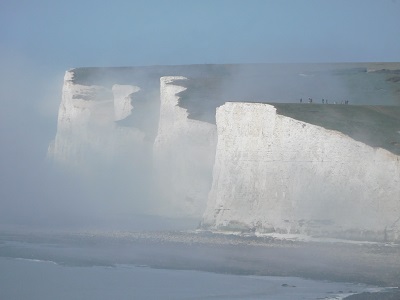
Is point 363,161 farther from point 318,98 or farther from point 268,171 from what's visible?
point 318,98

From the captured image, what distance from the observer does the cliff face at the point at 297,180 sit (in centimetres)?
3603

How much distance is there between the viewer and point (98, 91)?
67938mm

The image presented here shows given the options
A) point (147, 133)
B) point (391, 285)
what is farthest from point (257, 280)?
point (147, 133)

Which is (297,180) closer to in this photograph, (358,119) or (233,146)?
(358,119)

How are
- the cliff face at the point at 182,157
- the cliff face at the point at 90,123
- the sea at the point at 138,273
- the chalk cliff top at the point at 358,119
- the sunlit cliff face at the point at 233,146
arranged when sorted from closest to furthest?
the sea at the point at 138,273 < the sunlit cliff face at the point at 233,146 < the chalk cliff top at the point at 358,119 < the cliff face at the point at 182,157 < the cliff face at the point at 90,123

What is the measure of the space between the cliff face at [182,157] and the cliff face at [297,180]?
25.7 feet

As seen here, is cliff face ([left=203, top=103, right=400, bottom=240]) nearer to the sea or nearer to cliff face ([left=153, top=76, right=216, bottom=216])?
the sea

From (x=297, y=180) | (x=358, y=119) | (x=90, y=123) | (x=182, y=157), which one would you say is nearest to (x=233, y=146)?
(x=297, y=180)

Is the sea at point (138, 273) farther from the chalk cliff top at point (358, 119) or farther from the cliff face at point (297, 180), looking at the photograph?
the chalk cliff top at point (358, 119)

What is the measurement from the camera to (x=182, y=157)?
5181 centimetres

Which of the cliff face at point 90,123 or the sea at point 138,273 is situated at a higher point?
the cliff face at point 90,123

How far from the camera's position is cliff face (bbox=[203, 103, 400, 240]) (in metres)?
36.0

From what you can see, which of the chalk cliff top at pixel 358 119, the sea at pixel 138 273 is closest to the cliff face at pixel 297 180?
the chalk cliff top at pixel 358 119

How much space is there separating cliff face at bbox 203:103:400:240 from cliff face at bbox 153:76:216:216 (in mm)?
7823
